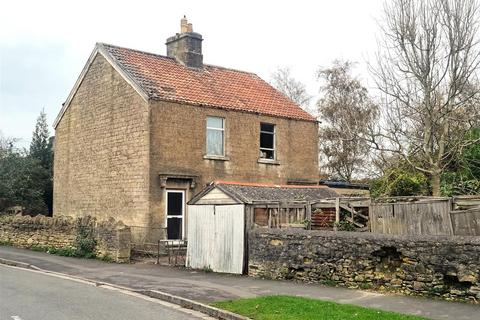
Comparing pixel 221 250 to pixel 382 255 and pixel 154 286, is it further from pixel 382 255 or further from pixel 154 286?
pixel 382 255

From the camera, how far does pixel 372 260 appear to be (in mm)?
13000

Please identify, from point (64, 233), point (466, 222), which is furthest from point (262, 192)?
point (64, 233)

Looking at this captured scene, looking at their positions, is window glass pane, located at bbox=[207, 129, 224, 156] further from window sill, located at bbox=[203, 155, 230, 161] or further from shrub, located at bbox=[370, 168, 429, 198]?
shrub, located at bbox=[370, 168, 429, 198]

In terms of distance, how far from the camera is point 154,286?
1421cm

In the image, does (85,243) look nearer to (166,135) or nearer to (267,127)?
(166,135)

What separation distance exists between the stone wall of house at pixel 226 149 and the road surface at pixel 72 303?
308 inches

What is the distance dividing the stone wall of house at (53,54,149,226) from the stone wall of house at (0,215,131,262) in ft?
5.48

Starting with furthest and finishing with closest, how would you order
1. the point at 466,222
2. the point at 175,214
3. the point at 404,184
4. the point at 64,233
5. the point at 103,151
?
the point at 103,151
the point at 404,184
the point at 64,233
the point at 175,214
the point at 466,222

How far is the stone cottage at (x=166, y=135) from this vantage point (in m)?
22.3

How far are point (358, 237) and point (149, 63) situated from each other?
1541 centimetres

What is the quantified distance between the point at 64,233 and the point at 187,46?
10978 mm

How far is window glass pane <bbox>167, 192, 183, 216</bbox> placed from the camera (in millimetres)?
22375

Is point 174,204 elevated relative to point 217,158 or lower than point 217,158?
lower

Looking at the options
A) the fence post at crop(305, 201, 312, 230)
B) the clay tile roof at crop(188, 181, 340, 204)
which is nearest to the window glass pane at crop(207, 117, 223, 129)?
the clay tile roof at crop(188, 181, 340, 204)
